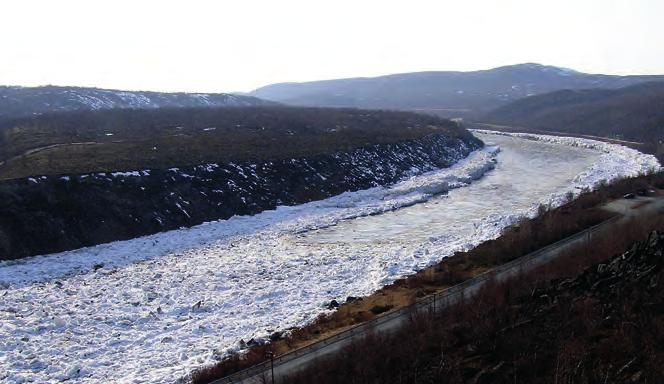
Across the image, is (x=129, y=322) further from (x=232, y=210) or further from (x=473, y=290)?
(x=232, y=210)

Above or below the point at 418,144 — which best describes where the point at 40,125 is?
above

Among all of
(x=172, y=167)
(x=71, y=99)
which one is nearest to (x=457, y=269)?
(x=172, y=167)

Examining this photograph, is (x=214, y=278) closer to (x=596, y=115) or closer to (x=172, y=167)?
(x=172, y=167)

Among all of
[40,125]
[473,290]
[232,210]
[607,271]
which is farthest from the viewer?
[40,125]

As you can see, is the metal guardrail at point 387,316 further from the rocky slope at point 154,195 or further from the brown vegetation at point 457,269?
the rocky slope at point 154,195

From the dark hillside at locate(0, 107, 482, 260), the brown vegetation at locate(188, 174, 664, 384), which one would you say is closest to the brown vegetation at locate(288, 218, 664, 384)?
the brown vegetation at locate(188, 174, 664, 384)

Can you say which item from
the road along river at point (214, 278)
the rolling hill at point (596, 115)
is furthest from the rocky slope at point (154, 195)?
the rolling hill at point (596, 115)

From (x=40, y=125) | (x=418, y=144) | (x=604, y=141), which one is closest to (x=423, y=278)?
(x=418, y=144)
